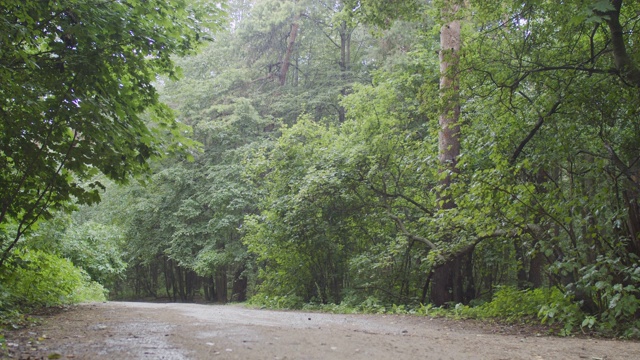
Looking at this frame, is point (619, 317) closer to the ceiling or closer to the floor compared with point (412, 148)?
closer to the floor

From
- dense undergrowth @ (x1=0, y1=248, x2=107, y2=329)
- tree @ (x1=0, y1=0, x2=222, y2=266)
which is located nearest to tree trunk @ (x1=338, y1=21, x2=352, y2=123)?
dense undergrowth @ (x1=0, y1=248, x2=107, y2=329)

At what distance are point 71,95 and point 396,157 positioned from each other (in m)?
8.47

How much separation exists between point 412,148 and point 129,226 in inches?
672

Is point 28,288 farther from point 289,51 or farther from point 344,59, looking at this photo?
point 344,59

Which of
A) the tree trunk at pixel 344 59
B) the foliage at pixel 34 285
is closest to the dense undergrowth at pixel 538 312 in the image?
the foliage at pixel 34 285

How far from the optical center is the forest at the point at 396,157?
5.25 meters

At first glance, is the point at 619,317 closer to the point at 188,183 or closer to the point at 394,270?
the point at 394,270

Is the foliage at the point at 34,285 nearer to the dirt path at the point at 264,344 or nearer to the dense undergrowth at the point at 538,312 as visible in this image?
the dirt path at the point at 264,344

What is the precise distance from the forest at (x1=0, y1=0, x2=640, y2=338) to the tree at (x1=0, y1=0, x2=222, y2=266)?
27 millimetres

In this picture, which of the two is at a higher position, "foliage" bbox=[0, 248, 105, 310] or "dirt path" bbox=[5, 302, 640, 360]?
"foliage" bbox=[0, 248, 105, 310]

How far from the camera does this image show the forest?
17.2 feet

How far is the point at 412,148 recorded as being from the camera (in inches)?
464

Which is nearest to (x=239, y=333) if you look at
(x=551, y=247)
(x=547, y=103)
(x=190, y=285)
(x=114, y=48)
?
(x=114, y=48)

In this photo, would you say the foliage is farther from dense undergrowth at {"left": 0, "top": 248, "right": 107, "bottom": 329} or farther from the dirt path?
the dirt path
